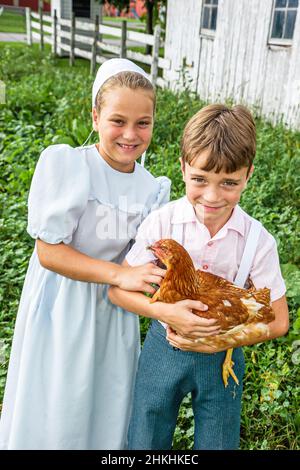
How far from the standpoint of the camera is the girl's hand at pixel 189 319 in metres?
1.26

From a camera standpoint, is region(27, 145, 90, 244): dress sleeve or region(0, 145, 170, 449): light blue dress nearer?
region(27, 145, 90, 244): dress sleeve

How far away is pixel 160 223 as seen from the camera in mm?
1472

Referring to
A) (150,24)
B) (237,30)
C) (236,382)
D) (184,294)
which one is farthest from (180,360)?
(150,24)

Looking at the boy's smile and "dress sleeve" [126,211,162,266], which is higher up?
the boy's smile

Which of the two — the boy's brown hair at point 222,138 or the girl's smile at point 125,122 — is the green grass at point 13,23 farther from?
the boy's brown hair at point 222,138

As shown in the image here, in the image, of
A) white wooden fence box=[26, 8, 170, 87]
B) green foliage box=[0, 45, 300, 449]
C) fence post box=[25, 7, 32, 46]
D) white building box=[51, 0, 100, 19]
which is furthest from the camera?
fence post box=[25, 7, 32, 46]

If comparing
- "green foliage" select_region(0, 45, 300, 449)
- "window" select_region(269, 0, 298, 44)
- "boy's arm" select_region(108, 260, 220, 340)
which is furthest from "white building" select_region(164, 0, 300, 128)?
"boy's arm" select_region(108, 260, 220, 340)

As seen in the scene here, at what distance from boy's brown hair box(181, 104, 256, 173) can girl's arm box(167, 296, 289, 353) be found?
0.45 metres

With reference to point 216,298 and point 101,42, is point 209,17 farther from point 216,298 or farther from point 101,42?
point 216,298

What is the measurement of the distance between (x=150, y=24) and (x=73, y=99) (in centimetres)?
902

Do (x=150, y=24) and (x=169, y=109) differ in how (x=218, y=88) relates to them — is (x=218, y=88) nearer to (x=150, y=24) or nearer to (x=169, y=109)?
(x=169, y=109)

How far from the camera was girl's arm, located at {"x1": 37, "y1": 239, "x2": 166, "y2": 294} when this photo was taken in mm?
1362

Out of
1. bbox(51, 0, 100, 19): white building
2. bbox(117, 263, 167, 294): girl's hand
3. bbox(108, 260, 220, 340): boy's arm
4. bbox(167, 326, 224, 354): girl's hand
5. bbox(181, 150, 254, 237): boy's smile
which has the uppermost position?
bbox(51, 0, 100, 19): white building

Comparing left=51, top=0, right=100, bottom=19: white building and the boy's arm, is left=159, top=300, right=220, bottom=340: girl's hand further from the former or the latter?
left=51, top=0, right=100, bottom=19: white building
